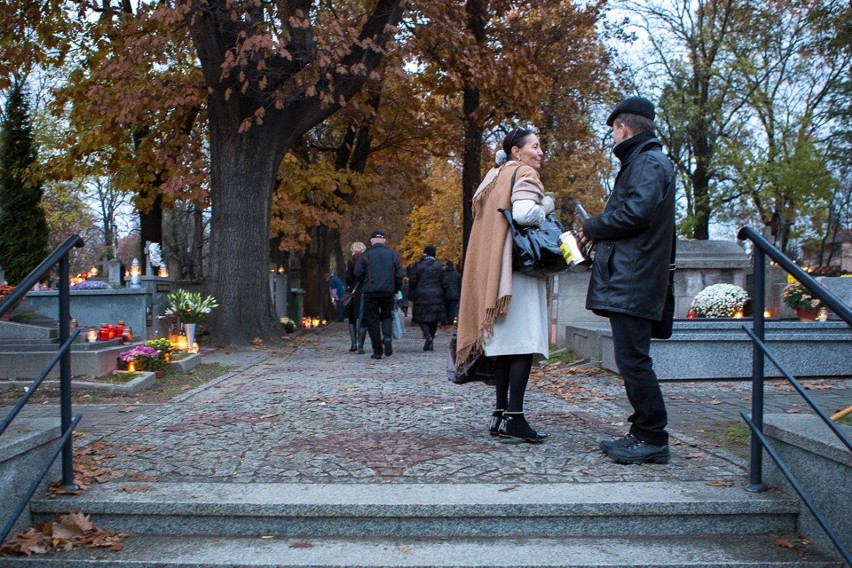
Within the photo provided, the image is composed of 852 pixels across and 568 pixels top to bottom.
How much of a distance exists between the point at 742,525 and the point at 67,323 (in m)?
3.54

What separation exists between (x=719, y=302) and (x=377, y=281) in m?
5.14

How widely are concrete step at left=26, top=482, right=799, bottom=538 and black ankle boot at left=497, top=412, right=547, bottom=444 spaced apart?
50.2 inches

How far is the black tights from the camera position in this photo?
5348 mm

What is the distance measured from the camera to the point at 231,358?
43.9 ft

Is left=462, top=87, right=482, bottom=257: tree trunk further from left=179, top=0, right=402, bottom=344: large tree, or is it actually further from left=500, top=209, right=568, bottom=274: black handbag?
left=500, top=209, right=568, bottom=274: black handbag

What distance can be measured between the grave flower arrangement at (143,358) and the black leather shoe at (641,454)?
664 cm

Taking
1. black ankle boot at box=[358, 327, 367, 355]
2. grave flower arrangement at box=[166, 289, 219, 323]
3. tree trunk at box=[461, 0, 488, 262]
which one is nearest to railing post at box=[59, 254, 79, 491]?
grave flower arrangement at box=[166, 289, 219, 323]

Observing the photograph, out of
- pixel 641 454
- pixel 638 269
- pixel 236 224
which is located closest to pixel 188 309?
pixel 236 224

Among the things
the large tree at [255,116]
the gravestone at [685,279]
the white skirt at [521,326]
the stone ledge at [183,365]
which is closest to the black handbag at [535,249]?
the white skirt at [521,326]

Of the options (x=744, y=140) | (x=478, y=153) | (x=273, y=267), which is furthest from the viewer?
(x=744, y=140)

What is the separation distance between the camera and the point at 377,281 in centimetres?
1291

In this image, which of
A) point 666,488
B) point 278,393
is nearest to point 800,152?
point 278,393

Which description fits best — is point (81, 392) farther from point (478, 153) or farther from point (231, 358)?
point (478, 153)

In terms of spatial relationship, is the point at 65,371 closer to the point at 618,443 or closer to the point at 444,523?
the point at 444,523
